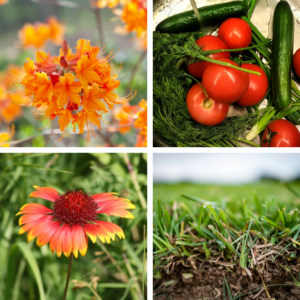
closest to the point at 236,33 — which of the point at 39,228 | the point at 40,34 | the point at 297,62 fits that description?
the point at 297,62

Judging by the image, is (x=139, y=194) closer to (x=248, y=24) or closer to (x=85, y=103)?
(x=85, y=103)

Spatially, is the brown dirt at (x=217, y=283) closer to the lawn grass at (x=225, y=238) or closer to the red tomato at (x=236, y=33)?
the lawn grass at (x=225, y=238)

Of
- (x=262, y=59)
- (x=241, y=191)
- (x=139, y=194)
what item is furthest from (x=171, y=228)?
(x=262, y=59)

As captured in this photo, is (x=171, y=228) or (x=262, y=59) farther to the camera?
(x=262, y=59)

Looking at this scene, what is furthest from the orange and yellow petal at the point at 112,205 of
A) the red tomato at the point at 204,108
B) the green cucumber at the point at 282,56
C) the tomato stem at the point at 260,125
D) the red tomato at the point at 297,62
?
the red tomato at the point at 297,62

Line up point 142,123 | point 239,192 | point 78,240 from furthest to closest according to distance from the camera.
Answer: point 239,192
point 142,123
point 78,240

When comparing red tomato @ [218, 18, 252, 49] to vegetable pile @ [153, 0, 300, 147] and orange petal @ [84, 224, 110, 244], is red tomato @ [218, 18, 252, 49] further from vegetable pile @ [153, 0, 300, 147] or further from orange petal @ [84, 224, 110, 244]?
orange petal @ [84, 224, 110, 244]

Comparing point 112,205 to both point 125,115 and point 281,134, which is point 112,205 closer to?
point 125,115
